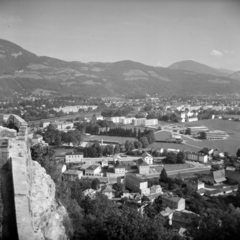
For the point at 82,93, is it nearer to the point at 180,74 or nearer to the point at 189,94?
the point at 189,94

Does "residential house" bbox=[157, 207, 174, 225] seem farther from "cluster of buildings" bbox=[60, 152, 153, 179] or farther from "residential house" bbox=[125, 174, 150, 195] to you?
"cluster of buildings" bbox=[60, 152, 153, 179]

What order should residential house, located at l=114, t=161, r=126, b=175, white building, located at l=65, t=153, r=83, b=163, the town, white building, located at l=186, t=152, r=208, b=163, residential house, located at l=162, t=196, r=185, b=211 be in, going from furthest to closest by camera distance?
white building, located at l=186, t=152, r=208, b=163 < white building, located at l=65, t=153, r=83, b=163 < residential house, located at l=114, t=161, r=126, b=175 < residential house, located at l=162, t=196, r=185, b=211 < the town

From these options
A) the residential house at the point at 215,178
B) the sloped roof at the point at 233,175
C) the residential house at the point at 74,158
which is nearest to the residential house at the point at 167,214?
the residential house at the point at 215,178

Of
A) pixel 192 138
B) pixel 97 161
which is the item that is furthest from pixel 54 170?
pixel 192 138

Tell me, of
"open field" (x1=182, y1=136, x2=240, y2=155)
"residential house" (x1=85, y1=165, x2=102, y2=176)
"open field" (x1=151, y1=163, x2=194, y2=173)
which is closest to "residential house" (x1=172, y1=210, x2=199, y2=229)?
"residential house" (x1=85, y1=165, x2=102, y2=176)

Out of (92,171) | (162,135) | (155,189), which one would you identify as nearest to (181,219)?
(155,189)
